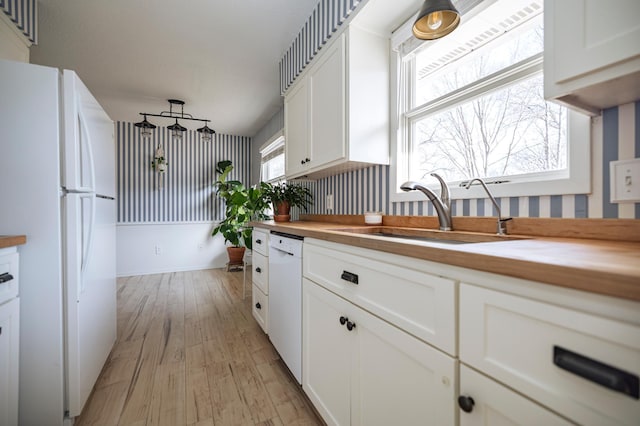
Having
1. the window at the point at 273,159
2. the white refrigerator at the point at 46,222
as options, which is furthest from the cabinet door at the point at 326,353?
the window at the point at 273,159

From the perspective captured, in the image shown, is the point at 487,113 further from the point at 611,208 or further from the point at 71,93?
the point at 71,93

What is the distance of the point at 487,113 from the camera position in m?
1.36

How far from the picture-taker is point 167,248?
4699 millimetres

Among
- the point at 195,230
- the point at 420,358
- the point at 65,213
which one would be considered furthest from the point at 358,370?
the point at 195,230

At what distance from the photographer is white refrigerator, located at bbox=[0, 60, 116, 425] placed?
1.21 meters

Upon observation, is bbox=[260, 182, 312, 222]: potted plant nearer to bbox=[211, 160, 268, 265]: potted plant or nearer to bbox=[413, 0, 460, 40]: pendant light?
bbox=[211, 160, 268, 265]: potted plant

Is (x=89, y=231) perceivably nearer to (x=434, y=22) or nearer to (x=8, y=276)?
(x=8, y=276)

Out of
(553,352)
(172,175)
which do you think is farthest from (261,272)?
(172,175)

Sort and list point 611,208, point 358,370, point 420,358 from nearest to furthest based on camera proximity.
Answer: point 420,358, point 611,208, point 358,370

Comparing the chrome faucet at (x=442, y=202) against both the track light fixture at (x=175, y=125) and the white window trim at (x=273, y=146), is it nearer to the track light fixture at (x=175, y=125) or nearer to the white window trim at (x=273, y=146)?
the white window trim at (x=273, y=146)

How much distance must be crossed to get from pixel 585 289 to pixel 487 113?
1187 millimetres

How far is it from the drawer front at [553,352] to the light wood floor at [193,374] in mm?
1138

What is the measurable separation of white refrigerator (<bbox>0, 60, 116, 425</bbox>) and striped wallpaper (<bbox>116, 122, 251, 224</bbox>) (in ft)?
12.3

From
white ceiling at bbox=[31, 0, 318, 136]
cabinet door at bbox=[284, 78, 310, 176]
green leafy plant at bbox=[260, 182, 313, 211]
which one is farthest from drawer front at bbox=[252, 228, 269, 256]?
white ceiling at bbox=[31, 0, 318, 136]
